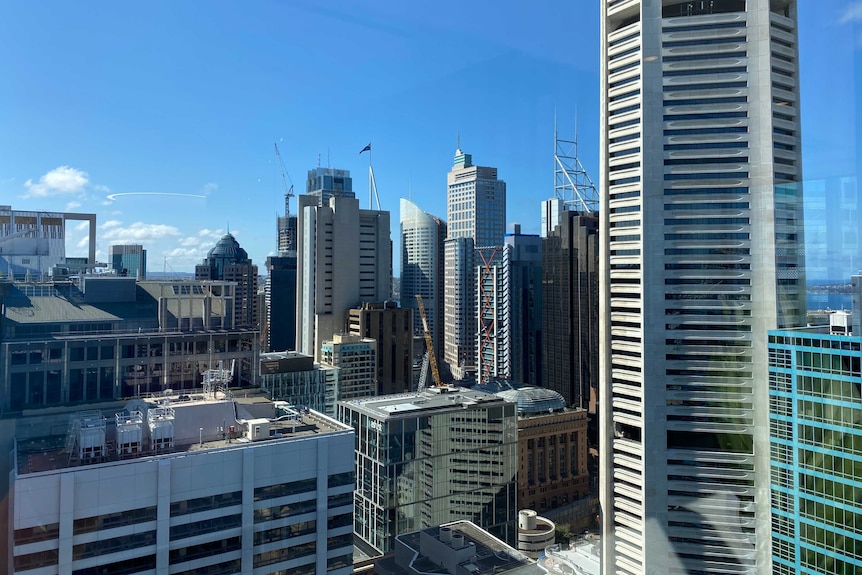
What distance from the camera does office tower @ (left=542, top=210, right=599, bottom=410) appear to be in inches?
314

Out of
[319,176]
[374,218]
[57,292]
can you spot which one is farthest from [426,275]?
[57,292]

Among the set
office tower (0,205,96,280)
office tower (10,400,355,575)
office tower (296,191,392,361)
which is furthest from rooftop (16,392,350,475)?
office tower (296,191,392,361)

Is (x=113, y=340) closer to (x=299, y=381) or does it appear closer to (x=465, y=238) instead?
(x=299, y=381)

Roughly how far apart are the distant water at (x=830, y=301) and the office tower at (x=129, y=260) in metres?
4.86

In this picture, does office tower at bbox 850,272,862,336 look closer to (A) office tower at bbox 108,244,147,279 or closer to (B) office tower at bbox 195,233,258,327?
(A) office tower at bbox 108,244,147,279

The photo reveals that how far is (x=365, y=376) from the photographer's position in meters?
13.9

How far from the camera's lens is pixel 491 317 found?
14539 millimetres

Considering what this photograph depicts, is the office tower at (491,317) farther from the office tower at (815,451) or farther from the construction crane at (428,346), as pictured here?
the office tower at (815,451)

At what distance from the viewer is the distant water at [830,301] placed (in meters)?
2.94

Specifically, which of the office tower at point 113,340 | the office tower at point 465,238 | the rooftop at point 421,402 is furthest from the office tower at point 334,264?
the office tower at point 113,340

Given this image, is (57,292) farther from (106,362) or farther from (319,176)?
(319,176)

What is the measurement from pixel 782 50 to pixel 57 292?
21.8ft

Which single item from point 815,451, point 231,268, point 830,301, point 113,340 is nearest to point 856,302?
point 830,301

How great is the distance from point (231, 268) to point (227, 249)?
3.30ft
